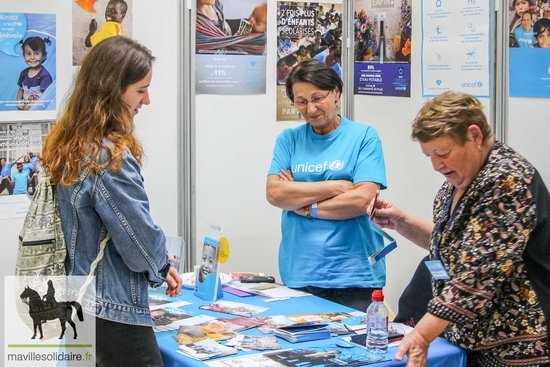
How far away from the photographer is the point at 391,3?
375 cm

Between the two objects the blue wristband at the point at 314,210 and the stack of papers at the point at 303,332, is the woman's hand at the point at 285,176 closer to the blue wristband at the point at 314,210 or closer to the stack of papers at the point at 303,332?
the blue wristband at the point at 314,210

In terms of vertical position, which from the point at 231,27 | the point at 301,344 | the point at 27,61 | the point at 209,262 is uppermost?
the point at 231,27

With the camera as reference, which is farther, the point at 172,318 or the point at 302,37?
the point at 302,37

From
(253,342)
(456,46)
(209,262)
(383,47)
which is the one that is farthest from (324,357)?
(383,47)

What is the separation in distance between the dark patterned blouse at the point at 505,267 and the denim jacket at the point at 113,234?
2.82 ft

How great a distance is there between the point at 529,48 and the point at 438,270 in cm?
139

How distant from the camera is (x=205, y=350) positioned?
7.16ft

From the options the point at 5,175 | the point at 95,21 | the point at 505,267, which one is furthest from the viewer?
the point at 95,21

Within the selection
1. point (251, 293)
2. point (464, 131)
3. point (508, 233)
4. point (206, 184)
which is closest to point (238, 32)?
point (206, 184)

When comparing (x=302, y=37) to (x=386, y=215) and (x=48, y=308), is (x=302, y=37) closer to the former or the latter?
(x=386, y=215)

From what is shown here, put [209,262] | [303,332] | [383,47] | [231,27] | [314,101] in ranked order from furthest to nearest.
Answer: [383,47]
[231,27]
[314,101]
[209,262]
[303,332]

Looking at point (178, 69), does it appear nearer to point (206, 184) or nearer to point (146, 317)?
point (206, 184)

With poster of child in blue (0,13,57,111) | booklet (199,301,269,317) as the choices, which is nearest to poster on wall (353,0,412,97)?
booklet (199,301,269,317)

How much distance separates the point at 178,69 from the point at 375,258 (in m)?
1.62
